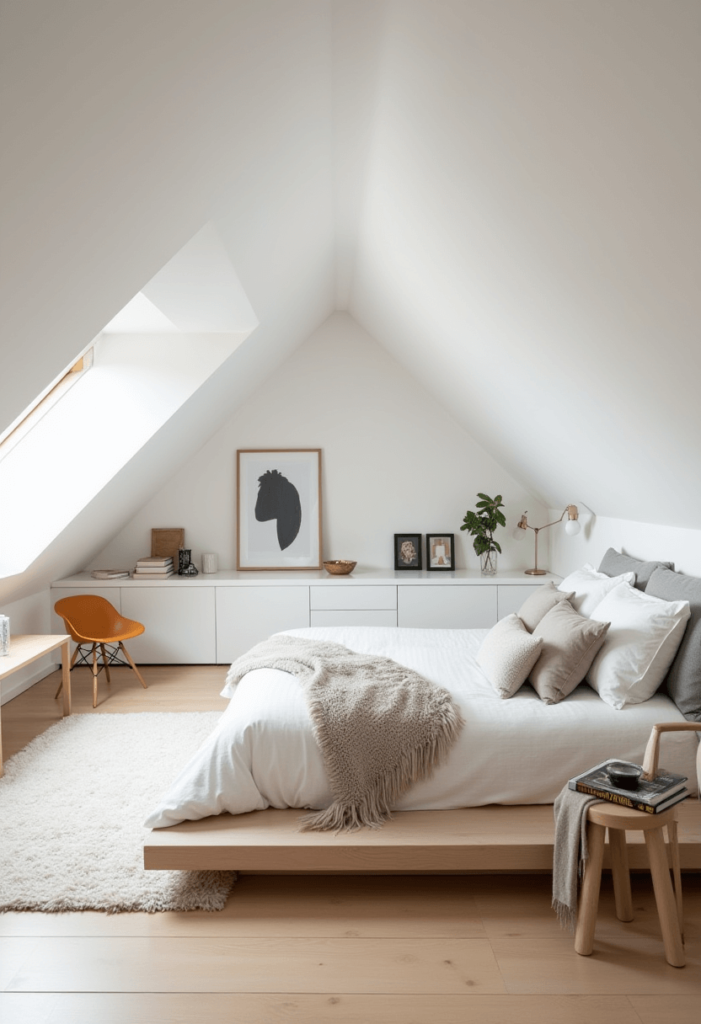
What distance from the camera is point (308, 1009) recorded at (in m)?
1.97

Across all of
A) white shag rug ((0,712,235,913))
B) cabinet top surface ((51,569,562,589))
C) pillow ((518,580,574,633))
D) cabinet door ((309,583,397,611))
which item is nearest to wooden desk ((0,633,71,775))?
white shag rug ((0,712,235,913))

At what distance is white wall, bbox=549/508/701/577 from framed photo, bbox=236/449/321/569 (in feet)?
5.75

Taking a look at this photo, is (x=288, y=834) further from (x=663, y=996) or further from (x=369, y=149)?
(x=369, y=149)

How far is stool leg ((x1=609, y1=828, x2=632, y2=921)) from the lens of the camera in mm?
2291

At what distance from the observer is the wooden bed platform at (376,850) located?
2.41 m

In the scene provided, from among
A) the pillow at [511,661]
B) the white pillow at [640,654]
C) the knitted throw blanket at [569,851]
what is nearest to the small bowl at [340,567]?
the pillow at [511,661]

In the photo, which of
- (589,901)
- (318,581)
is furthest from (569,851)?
(318,581)

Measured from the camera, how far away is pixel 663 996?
2.00m

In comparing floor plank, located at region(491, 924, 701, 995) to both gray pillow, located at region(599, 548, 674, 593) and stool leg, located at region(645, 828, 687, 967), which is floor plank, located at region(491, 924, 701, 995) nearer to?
stool leg, located at region(645, 828, 687, 967)

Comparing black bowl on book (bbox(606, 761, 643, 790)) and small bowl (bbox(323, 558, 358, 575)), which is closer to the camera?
black bowl on book (bbox(606, 761, 643, 790))

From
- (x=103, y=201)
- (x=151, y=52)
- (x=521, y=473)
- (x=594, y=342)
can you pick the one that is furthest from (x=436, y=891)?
(x=521, y=473)

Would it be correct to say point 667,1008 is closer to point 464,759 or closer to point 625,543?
point 464,759

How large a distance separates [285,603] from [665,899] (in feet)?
11.4

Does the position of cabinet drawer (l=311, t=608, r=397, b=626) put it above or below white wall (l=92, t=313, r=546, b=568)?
below
